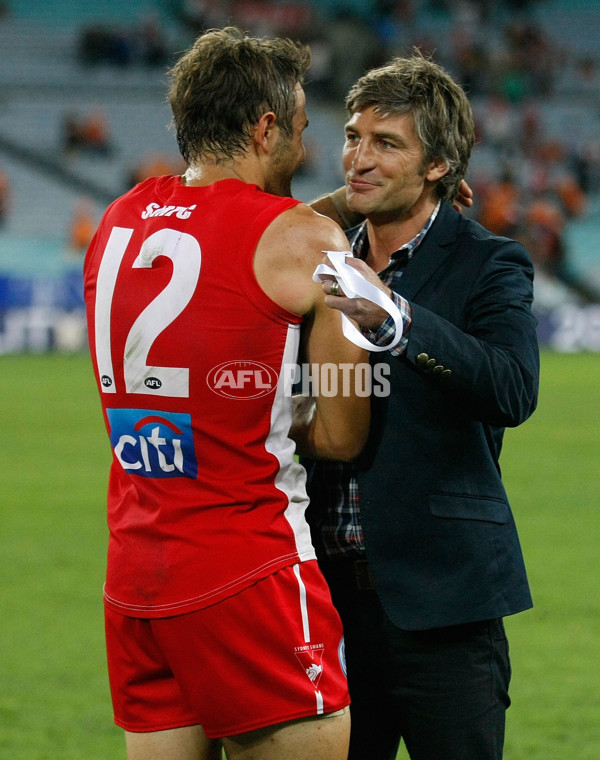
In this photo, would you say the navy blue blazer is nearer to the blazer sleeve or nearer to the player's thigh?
the blazer sleeve

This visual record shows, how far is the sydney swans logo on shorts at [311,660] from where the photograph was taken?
7.21 ft

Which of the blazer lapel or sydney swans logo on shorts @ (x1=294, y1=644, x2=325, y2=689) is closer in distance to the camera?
sydney swans logo on shorts @ (x1=294, y1=644, x2=325, y2=689)

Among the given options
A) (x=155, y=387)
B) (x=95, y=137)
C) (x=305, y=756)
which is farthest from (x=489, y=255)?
(x=95, y=137)

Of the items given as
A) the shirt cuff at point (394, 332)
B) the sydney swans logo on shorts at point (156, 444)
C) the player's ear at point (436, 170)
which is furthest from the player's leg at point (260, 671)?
the player's ear at point (436, 170)

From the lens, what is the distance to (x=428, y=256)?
8.48 ft

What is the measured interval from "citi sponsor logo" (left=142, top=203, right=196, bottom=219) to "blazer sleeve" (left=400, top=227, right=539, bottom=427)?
503 millimetres

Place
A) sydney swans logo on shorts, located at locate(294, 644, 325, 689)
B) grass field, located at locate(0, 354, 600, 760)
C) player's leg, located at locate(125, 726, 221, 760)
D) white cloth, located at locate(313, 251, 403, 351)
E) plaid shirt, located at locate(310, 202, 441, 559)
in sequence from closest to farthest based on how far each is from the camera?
white cloth, located at locate(313, 251, 403, 351), sydney swans logo on shorts, located at locate(294, 644, 325, 689), player's leg, located at locate(125, 726, 221, 760), plaid shirt, located at locate(310, 202, 441, 559), grass field, located at locate(0, 354, 600, 760)

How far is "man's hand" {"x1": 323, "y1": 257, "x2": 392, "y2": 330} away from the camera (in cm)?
212

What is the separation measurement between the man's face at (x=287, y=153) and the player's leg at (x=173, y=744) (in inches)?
45.1

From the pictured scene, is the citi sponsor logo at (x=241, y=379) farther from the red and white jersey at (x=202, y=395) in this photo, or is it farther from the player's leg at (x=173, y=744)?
the player's leg at (x=173, y=744)

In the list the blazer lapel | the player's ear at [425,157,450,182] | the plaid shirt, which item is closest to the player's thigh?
the plaid shirt

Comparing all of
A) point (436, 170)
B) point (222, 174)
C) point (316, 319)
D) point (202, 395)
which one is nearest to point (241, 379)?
point (202, 395)

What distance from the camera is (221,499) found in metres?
2.18

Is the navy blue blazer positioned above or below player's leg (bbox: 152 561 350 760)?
above
